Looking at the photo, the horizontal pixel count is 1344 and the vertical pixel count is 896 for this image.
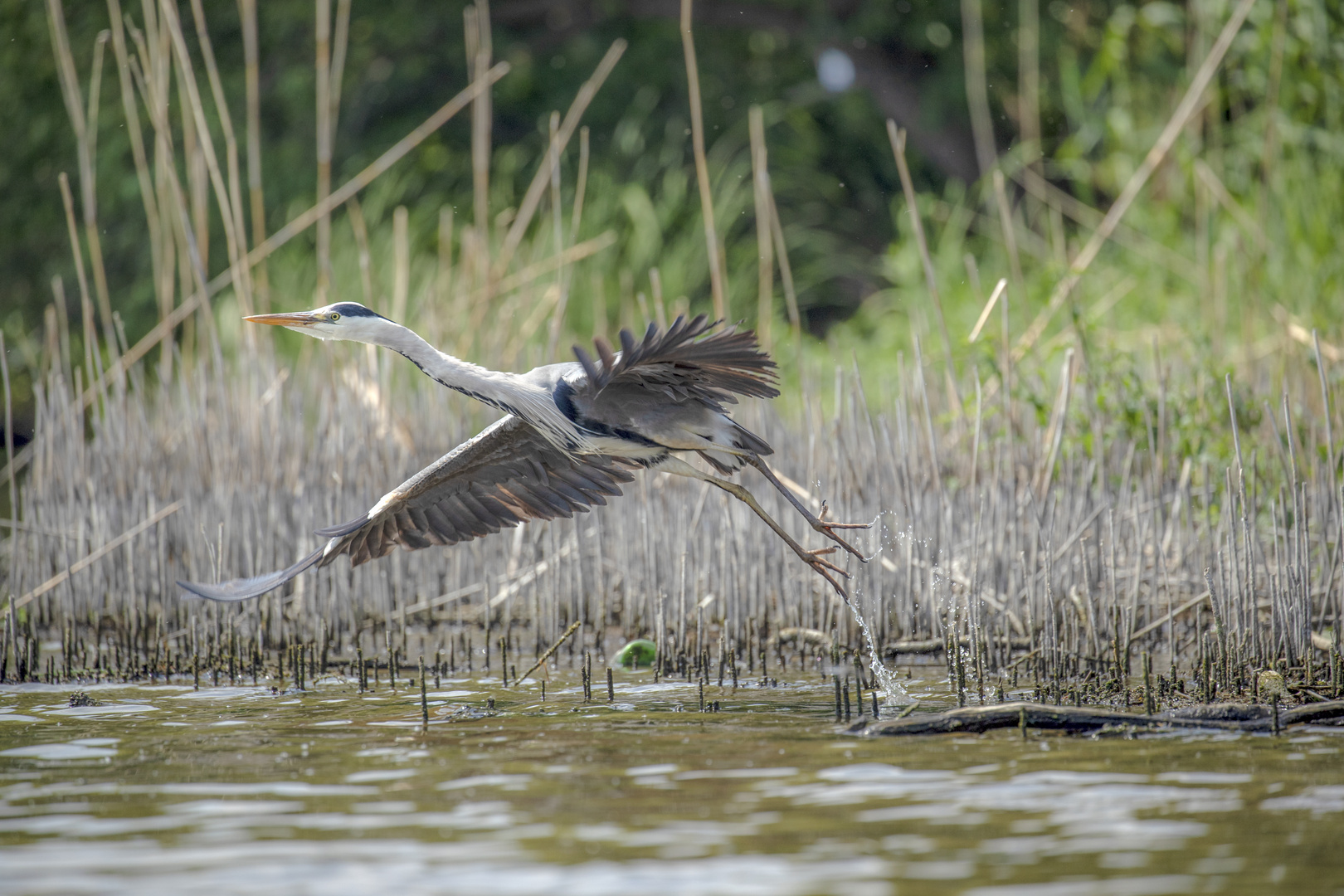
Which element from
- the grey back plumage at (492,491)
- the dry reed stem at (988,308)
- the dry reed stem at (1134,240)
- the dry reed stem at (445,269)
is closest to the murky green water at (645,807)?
the grey back plumage at (492,491)

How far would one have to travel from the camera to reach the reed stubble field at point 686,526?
5.17 meters

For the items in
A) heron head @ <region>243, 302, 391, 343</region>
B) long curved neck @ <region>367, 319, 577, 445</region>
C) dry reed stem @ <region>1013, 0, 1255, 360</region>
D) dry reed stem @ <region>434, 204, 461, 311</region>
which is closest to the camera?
long curved neck @ <region>367, 319, 577, 445</region>

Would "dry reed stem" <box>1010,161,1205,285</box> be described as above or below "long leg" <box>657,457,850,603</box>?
above

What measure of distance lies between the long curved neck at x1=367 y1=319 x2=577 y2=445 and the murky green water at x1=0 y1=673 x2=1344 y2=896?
110cm

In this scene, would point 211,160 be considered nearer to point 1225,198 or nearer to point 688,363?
point 688,363

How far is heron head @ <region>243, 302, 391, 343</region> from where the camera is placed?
5.24 m

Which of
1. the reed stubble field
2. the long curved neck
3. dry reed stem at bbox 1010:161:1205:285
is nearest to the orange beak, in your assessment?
the long curved neck

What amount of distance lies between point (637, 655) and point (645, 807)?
239cm

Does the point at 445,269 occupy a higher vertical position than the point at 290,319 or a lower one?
higher

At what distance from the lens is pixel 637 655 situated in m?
5.75

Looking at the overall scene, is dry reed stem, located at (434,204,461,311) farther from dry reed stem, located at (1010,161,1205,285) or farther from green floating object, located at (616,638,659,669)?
dry reed stem, located at (1010,161,1205,285)

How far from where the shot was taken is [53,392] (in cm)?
682

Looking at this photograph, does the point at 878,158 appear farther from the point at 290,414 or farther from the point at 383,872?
the point at 383,872

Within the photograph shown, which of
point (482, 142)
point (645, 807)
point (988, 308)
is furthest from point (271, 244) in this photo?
point (645, 807)
